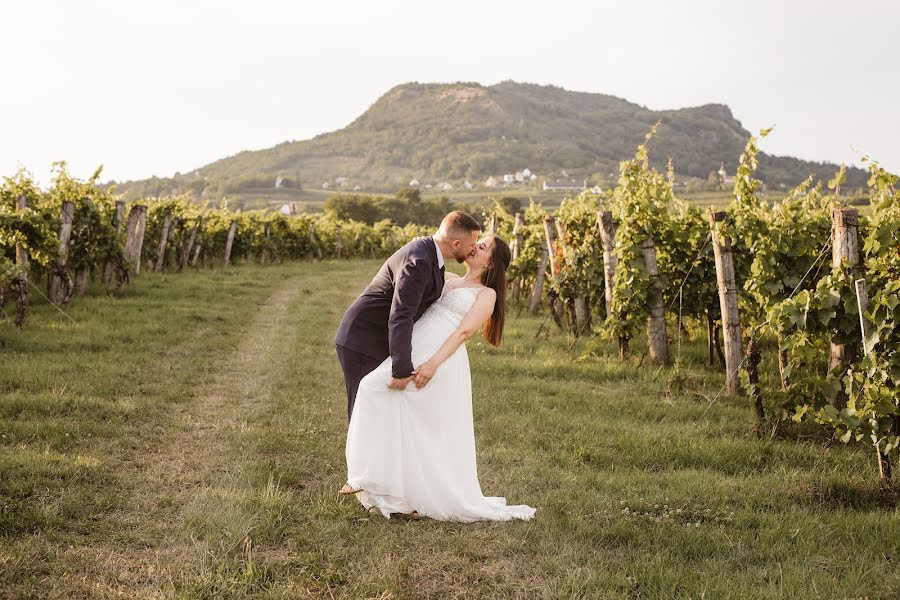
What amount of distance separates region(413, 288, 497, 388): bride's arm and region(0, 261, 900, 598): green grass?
3.06 ft

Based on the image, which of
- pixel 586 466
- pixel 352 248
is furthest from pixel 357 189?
pixel 586 466

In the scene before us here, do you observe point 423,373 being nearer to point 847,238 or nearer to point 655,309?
point 847,238

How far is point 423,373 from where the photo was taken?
4.40 meters

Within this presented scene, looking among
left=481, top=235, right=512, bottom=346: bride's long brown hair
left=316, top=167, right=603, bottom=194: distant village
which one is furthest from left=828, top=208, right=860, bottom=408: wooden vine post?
left=316, top=167, right=603, bottom=194: distant village

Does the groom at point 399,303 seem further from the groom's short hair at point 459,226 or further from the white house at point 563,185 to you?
the white house at point 563,185

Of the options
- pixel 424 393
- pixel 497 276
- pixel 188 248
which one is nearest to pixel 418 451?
pixel 424 393

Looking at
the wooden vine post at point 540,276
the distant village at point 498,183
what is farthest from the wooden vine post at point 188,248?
the distant village at point 498,183

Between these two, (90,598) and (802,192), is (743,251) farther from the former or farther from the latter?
(90,598)

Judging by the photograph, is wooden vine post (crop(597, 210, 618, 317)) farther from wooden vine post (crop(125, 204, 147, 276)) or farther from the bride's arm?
wooden vine post (crop(125, 204, 147, 276))

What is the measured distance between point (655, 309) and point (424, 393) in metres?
4.92

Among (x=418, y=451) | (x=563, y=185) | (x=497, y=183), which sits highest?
(x=497, y=183)

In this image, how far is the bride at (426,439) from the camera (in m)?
4.40

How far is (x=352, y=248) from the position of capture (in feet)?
133

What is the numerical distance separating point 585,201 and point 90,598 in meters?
10.8
